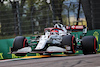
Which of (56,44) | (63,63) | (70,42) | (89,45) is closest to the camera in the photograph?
(63,63)

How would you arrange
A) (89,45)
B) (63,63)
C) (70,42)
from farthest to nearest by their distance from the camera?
(89,45) → (70,42) → (63,63)

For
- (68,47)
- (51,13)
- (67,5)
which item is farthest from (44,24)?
(68,47)

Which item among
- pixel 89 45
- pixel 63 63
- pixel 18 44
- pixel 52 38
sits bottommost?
pixel 63 63

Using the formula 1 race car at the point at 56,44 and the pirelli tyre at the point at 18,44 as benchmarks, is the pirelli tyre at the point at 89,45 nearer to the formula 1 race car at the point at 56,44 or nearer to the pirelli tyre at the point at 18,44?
the formula 1 race car at the point at 56,44

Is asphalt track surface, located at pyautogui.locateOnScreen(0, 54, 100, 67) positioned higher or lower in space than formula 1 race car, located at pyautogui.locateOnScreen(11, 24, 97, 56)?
lower

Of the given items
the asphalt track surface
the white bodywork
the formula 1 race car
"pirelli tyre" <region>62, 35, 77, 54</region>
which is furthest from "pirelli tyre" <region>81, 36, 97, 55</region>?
the asphalt track surface

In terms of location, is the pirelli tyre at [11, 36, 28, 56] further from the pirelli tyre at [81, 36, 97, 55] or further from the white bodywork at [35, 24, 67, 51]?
the pirelli tyre at [81, 36, 97, 55]

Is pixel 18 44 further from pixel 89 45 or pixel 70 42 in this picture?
pixel 89 45

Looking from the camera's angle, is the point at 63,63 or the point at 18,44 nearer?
the point at 63,63

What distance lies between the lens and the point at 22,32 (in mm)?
10828

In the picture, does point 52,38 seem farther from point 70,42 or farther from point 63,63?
point 63,63

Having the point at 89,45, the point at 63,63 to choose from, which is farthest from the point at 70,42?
the point at 63,63

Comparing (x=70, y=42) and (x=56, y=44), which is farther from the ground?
(x=70, y=42)

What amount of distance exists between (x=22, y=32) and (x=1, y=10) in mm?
1387
